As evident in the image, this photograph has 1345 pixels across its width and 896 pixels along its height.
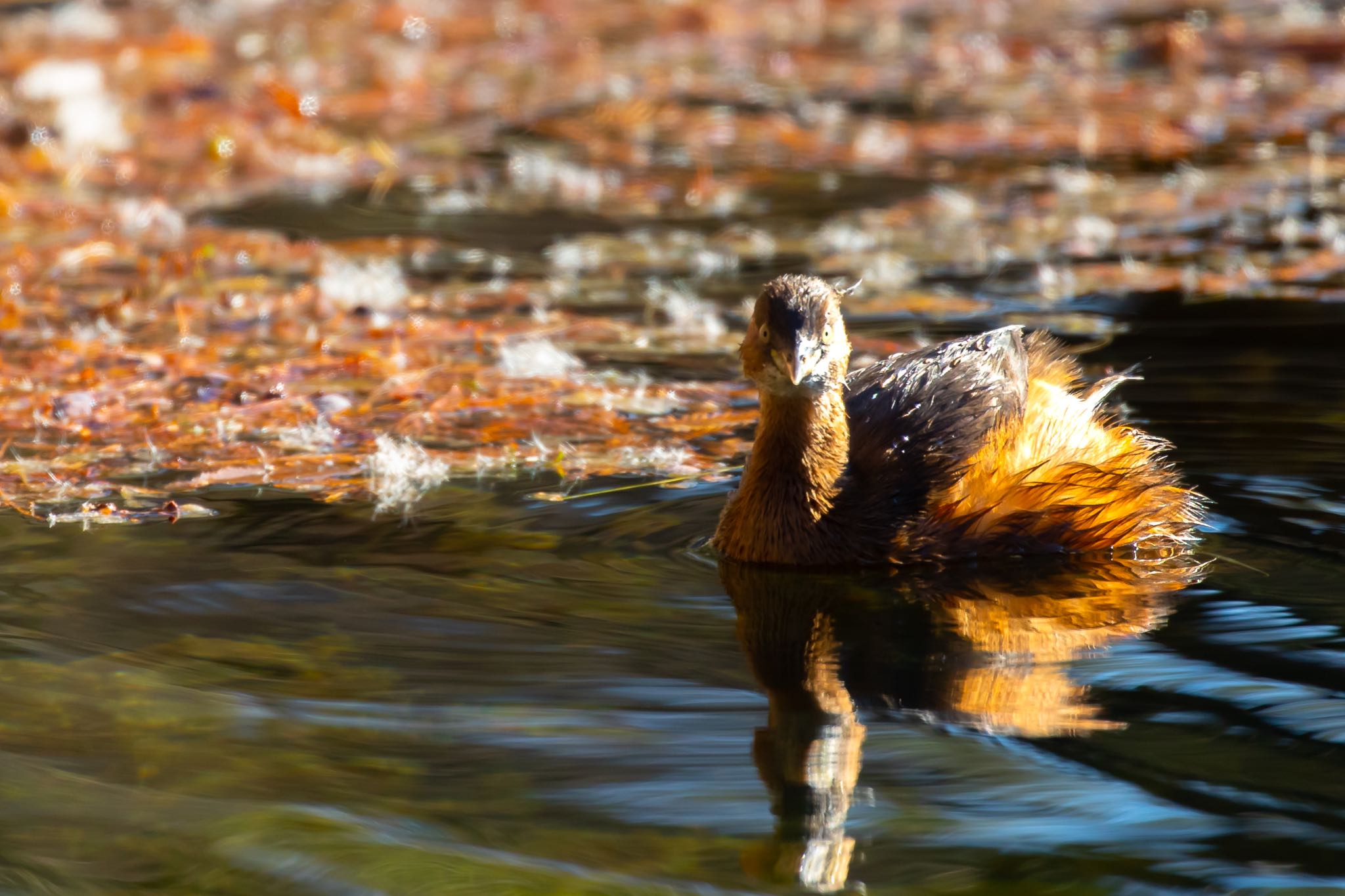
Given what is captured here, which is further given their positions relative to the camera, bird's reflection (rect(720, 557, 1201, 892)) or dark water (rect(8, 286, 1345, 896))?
bird's reflection (rect(720, 557, 1201, 892))

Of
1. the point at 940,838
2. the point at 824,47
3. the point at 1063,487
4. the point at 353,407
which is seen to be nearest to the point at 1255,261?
the point at 1063,487

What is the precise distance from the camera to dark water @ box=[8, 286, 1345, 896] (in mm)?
3109

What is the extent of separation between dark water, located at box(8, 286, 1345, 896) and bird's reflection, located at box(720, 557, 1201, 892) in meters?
0.01

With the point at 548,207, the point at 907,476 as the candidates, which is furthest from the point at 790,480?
the point at 548,207

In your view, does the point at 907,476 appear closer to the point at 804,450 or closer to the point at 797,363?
the point at 804,450

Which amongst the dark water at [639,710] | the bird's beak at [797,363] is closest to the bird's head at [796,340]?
the bird's beak at [797,363]

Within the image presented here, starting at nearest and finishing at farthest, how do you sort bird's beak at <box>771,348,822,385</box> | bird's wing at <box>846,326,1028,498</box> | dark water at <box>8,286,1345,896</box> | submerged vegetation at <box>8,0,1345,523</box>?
dark water at <box>8,286,1345,896</box> → bird's beak at <box>771,348,822,385</box> → bird's wing at <box>846,326,1028,498</box> → submerged vegetation at <box>8,0,1345,523</box>

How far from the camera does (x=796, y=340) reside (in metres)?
4.79

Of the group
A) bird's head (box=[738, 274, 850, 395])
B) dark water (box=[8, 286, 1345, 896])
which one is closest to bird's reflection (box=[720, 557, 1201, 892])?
dark water (box=[8, 286, 1345, 896])

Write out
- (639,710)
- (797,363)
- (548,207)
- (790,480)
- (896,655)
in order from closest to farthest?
(639,710)
(896,655)
(797,363)
(790,480)
(548,207)

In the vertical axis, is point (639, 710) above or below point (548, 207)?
below

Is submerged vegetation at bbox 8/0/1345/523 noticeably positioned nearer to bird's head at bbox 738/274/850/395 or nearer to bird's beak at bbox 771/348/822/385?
bird's head at bbox 738/274/850/395

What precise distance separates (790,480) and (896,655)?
3.17ft

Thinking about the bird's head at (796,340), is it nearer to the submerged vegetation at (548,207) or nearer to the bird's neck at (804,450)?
the bird's neck at (804,450)
